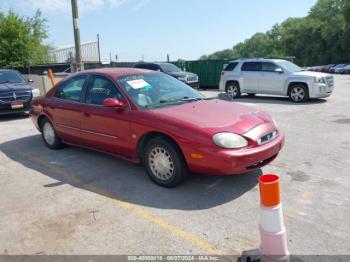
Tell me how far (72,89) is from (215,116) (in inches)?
112

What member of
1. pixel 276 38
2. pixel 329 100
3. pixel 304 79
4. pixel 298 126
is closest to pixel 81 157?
pixel 298 126

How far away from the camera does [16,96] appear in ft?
35.9

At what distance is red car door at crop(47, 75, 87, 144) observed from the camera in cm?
597

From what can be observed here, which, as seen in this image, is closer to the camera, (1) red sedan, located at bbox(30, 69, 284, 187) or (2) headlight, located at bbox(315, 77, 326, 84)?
(1) red sedan, located at bbox(30, 69, 284, 187)

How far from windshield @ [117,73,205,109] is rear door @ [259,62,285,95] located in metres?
8.49

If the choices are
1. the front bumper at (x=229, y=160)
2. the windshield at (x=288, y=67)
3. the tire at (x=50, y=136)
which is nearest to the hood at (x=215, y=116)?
the front bumper at (x=229, y=160)

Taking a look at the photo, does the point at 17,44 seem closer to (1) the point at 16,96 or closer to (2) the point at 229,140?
(1) the point at 16,96

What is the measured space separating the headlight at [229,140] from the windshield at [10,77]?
→ 9747mm

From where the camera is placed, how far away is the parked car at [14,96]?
1073 centimetres

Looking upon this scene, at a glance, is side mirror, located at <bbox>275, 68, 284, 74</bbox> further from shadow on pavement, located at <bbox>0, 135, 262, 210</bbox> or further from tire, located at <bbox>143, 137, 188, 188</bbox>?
tire, located at <bbox>143, 137, 188, 188</bbox>

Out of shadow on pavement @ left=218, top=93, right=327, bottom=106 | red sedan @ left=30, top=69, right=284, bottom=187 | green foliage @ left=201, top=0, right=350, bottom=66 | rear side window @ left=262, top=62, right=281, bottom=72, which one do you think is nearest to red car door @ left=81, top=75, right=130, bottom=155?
red sedan @ left=30, top=69, right=284, bottom=187

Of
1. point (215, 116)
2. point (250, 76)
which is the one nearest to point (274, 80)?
point (250, 76)

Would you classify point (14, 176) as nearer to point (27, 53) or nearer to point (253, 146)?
point (253, 146)

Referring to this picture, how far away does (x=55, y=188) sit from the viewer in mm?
4906
